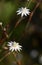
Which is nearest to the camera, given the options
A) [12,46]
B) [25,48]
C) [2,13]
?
[12,46]

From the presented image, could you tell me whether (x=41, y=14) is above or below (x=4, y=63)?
above

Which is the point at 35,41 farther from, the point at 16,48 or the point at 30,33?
the point at 16,48

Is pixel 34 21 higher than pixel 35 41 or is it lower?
higher

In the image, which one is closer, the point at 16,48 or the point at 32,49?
the point at 16,48

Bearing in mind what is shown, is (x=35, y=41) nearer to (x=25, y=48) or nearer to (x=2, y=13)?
(x=25, y=48)

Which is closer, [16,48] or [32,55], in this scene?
[16,48]

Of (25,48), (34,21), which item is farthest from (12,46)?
(34,21)

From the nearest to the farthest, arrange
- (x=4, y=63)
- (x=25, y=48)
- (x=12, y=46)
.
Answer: (x=12, y=46)
(x=4, y=63)
(x=25, y=48)

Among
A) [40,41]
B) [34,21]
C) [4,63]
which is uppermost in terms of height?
[34,21]

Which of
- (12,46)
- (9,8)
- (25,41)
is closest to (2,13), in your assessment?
(9,8)
